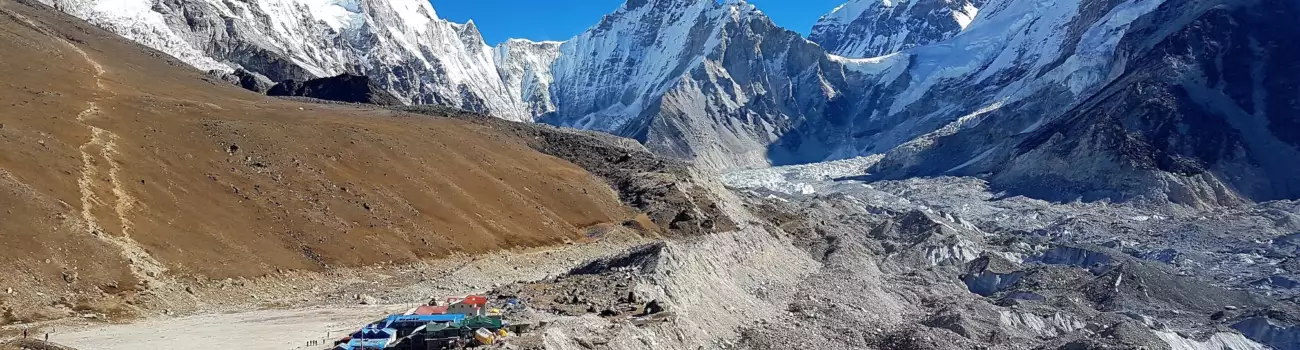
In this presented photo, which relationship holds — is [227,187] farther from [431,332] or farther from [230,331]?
[431,332]

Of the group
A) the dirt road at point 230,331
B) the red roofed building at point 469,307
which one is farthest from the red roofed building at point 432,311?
the dirt road at point 230,331

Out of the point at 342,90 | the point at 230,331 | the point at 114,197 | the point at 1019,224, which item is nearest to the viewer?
the point at 230,331

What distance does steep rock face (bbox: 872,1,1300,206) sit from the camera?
501 ft

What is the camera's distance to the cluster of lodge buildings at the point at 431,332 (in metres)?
25.9

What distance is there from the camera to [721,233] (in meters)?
61.1

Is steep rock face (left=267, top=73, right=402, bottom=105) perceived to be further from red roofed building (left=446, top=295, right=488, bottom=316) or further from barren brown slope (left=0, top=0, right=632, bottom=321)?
red roofed building (left=446, top=295, right=488, bottom=316)

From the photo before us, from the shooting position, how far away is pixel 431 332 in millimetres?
26094

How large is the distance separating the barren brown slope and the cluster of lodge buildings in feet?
39.8

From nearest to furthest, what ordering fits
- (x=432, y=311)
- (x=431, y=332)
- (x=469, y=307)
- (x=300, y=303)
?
1. (x=431, y=332)
2. (x=469, y=307)
3. (x=432, y=311)
4. (x=300, y=303)

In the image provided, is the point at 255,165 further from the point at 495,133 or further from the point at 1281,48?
the point at 1281,48

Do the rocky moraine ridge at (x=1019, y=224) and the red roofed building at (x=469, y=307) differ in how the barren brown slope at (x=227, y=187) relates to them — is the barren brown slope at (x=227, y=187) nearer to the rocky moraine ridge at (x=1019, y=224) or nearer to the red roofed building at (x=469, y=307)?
the rocky moraine ridge at (x=1019, y=224)

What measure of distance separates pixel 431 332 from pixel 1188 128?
16572cm

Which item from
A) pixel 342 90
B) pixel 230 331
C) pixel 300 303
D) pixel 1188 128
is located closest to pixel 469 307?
pixel 230 331

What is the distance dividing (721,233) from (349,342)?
37027 mm
